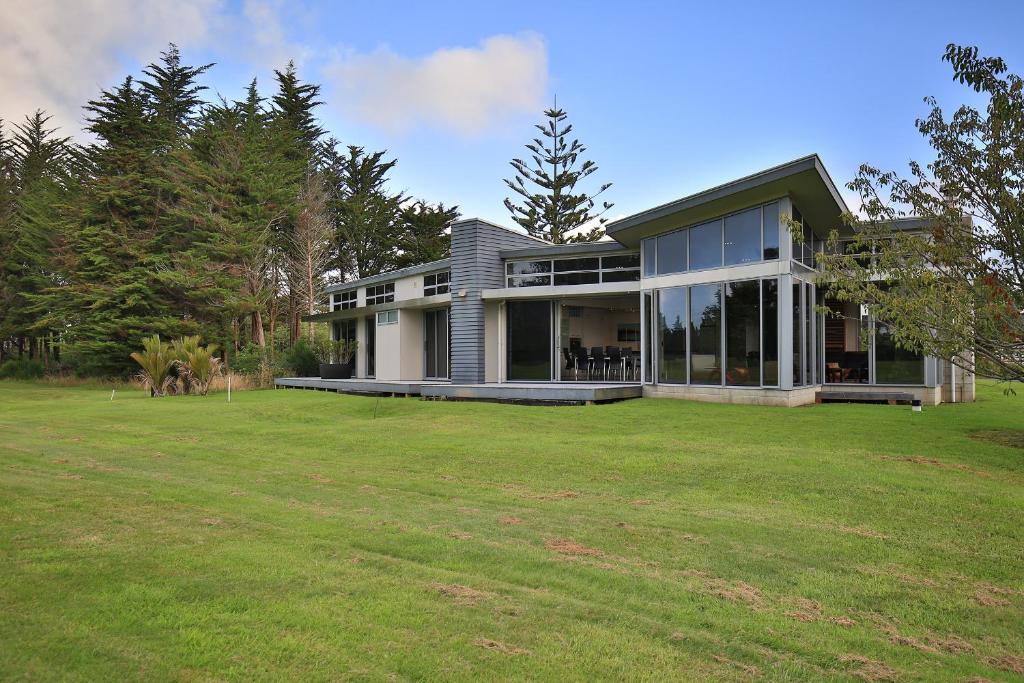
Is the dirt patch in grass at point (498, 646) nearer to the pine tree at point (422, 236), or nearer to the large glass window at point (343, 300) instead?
the large glass window at point (343, 300)

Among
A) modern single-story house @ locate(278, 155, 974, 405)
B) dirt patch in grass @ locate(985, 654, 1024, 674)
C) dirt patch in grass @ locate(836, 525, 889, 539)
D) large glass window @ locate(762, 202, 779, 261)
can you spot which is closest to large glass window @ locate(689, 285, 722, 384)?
modern single-story house @ locate(278, 155, 974, 405)

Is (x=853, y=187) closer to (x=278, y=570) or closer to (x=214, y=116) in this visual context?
(x=278, y=570)

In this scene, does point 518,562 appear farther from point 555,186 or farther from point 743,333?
point 555,186

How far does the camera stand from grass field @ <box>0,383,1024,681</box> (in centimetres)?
285

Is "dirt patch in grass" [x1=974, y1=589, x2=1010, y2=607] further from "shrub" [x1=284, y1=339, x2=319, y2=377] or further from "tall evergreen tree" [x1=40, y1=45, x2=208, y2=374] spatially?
"tall evergreen tree" [x1=40, y1=45, x2=208, y2=374]

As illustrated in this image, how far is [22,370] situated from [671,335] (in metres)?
32.8

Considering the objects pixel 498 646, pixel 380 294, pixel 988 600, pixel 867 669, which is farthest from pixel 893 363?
pixel 380 294

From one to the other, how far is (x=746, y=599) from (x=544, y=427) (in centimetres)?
757

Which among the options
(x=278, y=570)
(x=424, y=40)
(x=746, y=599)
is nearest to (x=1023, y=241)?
(x=746, y=599)

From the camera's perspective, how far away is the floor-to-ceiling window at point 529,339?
18.5 meters

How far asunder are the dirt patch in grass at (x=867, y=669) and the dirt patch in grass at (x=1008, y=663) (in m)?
0.52

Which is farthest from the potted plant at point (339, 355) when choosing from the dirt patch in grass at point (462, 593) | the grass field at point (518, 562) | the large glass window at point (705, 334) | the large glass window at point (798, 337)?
the dirt patch in grass at point (462, 593)

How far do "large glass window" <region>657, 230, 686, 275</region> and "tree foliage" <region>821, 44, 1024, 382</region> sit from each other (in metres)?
5.13

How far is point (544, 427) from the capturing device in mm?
11203
